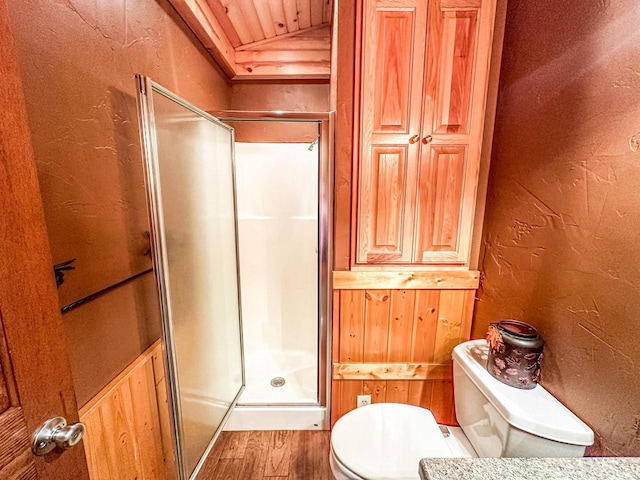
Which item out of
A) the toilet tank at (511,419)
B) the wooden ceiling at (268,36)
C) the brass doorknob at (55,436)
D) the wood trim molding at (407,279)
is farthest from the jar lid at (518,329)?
the wooden ceiling at (268,36)

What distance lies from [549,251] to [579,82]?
532 millimetres

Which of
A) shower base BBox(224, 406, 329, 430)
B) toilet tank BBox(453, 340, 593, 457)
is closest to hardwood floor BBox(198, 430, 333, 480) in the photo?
shower base BBox(224, 406, 329, 430)

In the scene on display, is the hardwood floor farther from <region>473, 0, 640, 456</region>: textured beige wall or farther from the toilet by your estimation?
<region>473, 0, 640, 456</region>: textured beige wall

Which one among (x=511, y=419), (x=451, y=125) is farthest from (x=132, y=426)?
(x=451, y=125)

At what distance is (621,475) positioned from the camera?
0.55 metres

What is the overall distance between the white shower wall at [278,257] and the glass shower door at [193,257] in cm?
51

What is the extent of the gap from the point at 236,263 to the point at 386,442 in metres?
1.18

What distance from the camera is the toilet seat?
0.99 m

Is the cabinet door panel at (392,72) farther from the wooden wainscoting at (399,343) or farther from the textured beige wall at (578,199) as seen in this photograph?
the wooden wainscoting at (399,343)

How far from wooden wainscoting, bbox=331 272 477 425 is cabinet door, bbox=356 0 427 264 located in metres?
0.22

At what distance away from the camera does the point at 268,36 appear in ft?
6.45

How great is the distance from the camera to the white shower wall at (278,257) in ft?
6.97

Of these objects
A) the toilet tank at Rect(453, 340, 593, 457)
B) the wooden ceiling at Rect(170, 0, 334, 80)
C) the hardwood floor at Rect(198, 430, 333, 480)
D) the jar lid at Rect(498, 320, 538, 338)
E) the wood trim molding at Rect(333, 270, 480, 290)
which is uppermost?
the wooden ceiling at Rect(170, 0, 334, 80)

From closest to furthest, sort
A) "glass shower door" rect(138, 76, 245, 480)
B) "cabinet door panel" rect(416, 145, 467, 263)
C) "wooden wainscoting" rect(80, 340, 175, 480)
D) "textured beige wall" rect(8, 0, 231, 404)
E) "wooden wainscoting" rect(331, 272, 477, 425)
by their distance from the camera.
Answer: "textured beige wall" rect(8, 0, 231, 404) < "wooden wainscoting" rect(80, 340, 175, 480) < "glass shower door" rect(138, 76, 245, 480) < "cabinet door panel" rect(416, 145, 467, 263) < "wooden wainscoting" rect(331, 272, 477, 425)
